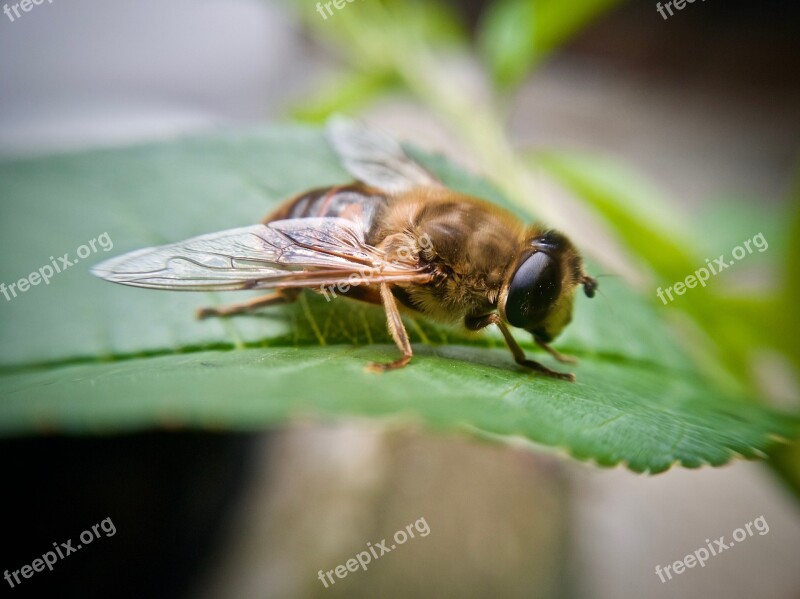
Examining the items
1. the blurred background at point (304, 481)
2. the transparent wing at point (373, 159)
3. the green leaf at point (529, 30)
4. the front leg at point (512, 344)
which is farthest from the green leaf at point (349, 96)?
the front leg at point (512, 344)

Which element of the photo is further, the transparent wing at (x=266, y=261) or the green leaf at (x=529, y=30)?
the green leaf at (x=529, y=30)

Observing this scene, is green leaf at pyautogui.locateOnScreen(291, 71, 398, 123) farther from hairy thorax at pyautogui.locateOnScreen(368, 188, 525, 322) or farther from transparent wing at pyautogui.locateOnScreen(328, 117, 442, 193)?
hairy thorax at pyautogui.locateOnScreen(368, 188, 525, 322)

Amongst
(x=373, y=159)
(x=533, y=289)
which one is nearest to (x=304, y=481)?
(x=373, y=159)

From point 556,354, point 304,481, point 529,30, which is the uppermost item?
point 529,30

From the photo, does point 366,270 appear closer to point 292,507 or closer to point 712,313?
point 712,313

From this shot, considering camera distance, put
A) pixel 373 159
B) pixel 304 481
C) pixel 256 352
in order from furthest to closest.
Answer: pixel 304 481
pixel 373 159
pixel 256 352

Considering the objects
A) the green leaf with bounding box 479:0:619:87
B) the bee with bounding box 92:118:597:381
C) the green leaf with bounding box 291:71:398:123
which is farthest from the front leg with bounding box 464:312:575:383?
the green leaf with bounding box 291:71:398:123

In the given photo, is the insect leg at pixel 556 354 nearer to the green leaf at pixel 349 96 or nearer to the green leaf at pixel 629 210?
the green leaf at pixel 629 210

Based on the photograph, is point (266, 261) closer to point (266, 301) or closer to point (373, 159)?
point (266, 301)
